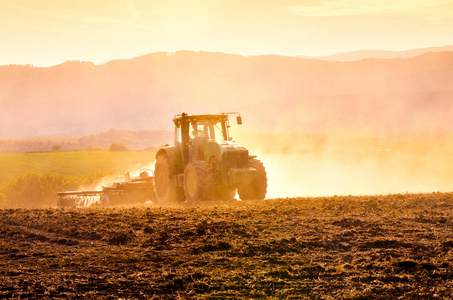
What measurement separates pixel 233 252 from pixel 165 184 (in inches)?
405

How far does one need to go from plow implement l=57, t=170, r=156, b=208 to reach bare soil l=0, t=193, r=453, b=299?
20.0ft

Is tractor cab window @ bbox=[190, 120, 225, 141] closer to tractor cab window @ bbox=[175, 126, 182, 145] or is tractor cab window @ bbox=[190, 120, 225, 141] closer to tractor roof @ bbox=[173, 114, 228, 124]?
tractor roof @ bbox=[173, 114, 228, 124]

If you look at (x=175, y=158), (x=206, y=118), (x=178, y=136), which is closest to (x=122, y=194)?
(x=175, y=158)

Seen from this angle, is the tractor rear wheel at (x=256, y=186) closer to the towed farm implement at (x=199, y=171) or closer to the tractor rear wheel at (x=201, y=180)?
the towed farm implement at (x=199, y=171)

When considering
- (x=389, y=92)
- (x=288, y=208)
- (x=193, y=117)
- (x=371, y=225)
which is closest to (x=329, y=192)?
(x=193, y=117)

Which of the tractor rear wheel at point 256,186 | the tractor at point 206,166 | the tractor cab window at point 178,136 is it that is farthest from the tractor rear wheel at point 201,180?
the tractor cab window at point 178,136

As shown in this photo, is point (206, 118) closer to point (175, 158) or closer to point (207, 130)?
point (207, 130)

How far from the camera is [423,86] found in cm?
11738

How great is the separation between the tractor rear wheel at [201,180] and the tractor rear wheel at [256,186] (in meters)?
1.38

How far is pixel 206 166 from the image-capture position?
16969 millimetres

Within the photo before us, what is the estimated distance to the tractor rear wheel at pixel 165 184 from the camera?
18.9 metres

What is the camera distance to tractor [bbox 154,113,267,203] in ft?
55.6

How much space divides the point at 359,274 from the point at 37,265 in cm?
509

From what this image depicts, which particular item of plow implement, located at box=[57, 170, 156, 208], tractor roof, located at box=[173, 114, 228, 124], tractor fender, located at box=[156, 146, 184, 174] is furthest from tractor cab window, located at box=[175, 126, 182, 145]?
plow implement, located at box=[57, 170, 156, 208]
